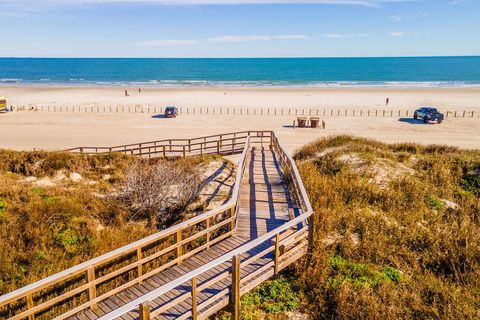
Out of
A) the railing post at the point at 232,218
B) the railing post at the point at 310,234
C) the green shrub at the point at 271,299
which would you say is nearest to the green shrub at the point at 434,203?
the railing post at the point at 310,234

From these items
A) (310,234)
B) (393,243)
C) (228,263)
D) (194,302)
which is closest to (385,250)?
(393,243)

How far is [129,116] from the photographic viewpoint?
43.4 metres

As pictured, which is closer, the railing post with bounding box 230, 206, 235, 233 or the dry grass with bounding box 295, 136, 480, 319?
the dry grass with bounding box 295, 136, 480, 319

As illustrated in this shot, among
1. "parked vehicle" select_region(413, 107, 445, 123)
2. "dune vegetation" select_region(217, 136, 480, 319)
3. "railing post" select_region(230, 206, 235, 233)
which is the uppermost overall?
"parked vehicle" select_region(413, 107, 445, 123)

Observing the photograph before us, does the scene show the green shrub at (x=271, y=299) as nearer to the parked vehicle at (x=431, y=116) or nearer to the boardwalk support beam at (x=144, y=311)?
the boardwalk support beam at (x=144, y=311)

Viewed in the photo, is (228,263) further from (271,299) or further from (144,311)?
(144,311)

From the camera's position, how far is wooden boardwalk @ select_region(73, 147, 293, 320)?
6.83 meters

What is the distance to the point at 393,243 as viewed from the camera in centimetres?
1041

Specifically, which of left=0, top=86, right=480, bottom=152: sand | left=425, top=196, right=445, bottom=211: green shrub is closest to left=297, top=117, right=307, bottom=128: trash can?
left=0, top=86, right=480, bottom=152: sand

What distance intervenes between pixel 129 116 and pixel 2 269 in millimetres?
36175

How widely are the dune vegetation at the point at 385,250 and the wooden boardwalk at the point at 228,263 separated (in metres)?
0.73

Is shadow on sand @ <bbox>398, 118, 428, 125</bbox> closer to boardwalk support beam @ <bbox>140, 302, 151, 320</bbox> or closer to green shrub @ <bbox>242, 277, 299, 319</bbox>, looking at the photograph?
green shrub @ <bbox>242, 277, 299, 319</bbox>

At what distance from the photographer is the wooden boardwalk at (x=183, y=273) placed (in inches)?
250

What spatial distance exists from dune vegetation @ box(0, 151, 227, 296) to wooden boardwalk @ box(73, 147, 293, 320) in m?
2.37
